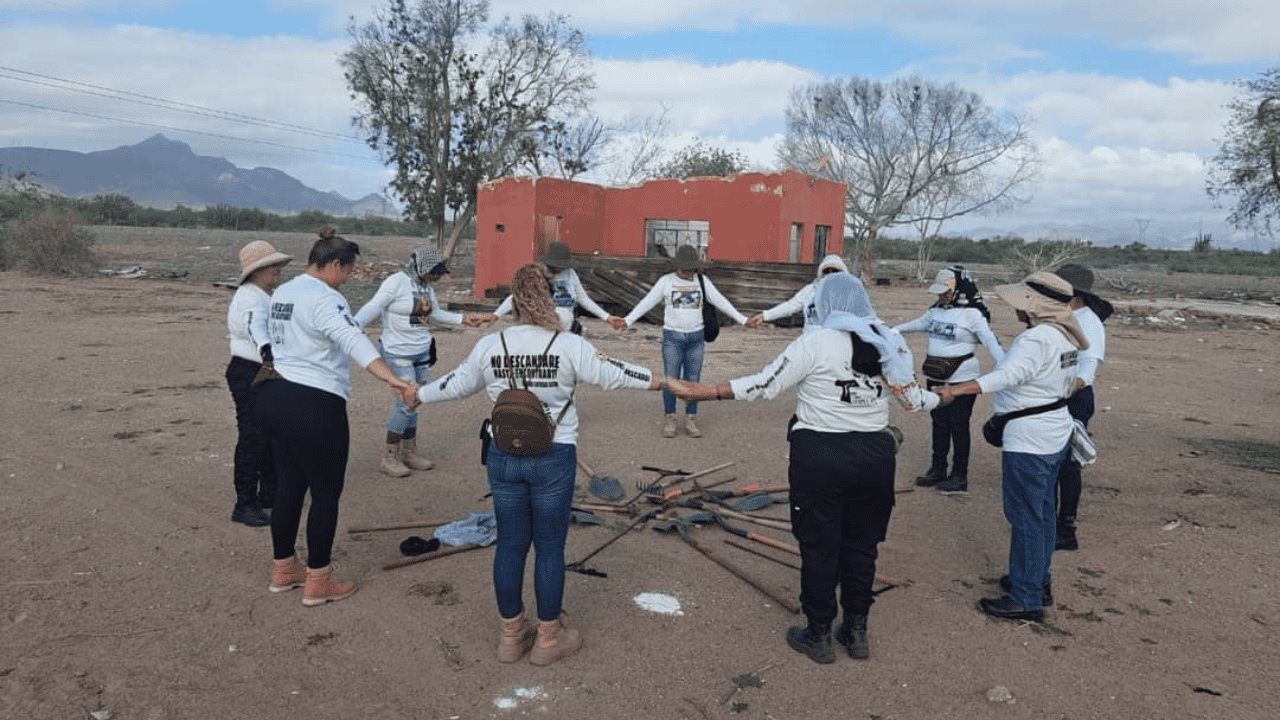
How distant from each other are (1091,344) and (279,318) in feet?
15.3

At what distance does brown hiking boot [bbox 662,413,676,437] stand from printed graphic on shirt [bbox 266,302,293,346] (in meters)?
4.51

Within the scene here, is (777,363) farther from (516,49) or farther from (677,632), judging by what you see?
(516,49)

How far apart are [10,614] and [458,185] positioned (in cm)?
2522

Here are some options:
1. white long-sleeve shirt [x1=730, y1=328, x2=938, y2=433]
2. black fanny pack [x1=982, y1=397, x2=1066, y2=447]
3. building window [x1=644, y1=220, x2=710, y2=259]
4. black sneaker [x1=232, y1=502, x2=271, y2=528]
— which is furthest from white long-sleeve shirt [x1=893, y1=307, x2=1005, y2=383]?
building window [x1=644, y1=220, x2=710, y2=259]

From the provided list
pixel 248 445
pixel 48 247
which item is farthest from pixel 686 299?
pixel 48 247

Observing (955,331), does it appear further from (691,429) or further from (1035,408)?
(691,429)

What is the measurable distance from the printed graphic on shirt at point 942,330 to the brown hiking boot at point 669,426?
2.78 m

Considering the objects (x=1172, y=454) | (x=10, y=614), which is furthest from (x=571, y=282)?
(x=1172, y=454)

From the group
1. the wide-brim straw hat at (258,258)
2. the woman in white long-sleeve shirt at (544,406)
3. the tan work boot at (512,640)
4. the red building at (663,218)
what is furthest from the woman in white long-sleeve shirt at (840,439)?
the red building at (663,218)

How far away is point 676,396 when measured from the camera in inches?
158

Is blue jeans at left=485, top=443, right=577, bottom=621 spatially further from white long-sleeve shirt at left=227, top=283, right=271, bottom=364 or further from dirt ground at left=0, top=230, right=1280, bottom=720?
white long-sleeve shirt at left=227, top=283, right=271, bottom=364

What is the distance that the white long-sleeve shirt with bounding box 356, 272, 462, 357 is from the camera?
6.04m

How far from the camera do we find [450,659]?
379 centimetres

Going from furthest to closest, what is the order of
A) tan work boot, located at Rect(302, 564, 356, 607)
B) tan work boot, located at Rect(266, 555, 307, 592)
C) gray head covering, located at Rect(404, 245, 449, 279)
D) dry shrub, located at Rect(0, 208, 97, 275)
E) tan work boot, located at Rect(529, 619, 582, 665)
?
dry shrub, located at Rect(0, 208, 97, 275) → gray head covering, located at Rect(404, 245, 449, 279) → tan work boot, located at Rect(266, 555, 307, 592) → tan work boot, located at Rect(302, 564, 356, 607) → tan work boot, located at Rect(529, 619, 582, 665)
